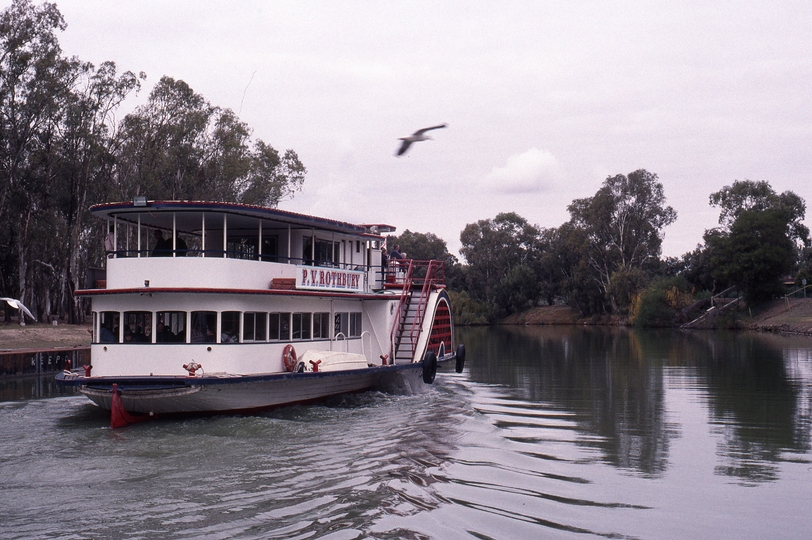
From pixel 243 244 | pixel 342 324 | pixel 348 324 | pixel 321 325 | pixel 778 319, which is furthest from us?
pixel 778 319

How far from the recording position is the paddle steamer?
A: 1630 centimetres

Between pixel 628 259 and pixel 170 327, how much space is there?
2612 inches

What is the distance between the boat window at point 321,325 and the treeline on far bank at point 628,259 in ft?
173

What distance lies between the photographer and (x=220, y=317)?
1692 cm

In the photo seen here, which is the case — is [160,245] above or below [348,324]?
above

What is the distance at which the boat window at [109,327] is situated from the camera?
681 inches

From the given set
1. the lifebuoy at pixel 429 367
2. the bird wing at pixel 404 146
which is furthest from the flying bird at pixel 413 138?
the lifebuoy at pixel 429 367

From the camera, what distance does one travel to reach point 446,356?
2534 centimetres

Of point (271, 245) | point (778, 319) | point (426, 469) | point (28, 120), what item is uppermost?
point (28, 120)

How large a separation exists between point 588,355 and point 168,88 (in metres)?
31.0

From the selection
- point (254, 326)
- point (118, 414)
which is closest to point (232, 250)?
point (254, 326)

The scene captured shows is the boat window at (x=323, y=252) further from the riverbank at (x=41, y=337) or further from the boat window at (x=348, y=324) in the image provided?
the riverbank at (x=41, y=337)

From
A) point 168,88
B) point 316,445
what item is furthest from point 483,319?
point 316,445

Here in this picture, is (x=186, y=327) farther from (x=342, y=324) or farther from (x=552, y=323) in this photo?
(x=552, y=323)
